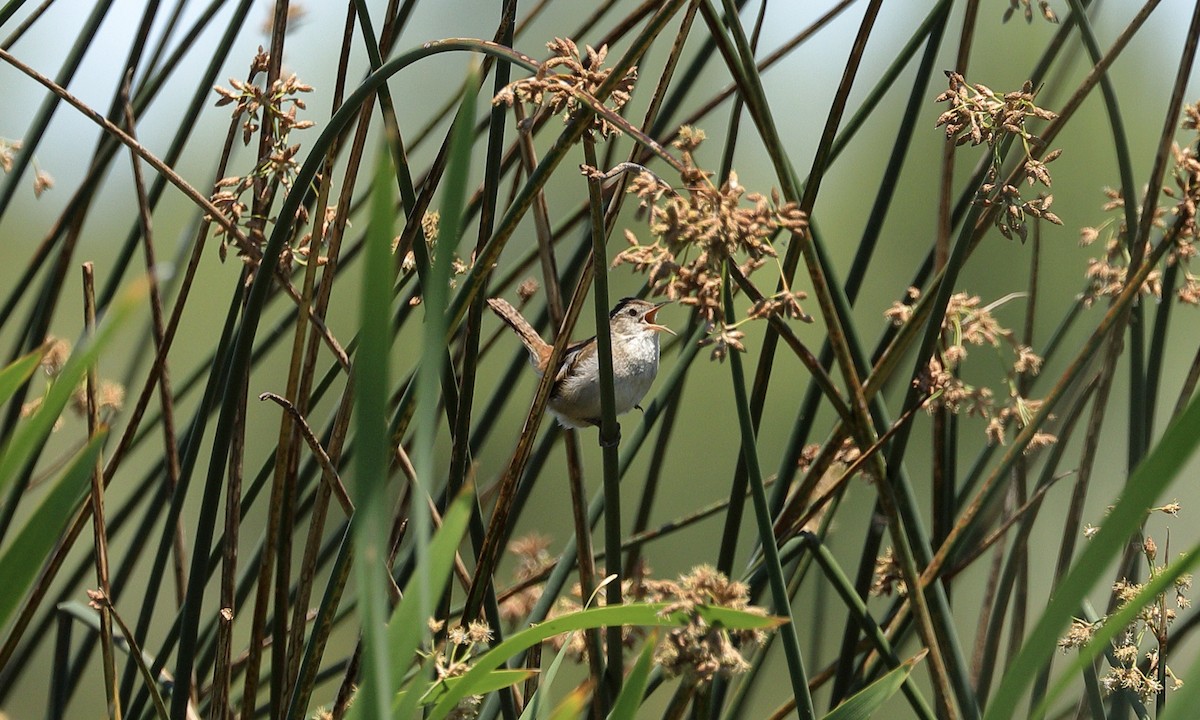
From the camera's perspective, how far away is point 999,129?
1399 mm

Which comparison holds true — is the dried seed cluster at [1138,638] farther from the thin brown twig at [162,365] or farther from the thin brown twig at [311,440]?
the thin brown twig at [162,365]

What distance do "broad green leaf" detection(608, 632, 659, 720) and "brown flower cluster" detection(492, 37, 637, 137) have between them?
586mm

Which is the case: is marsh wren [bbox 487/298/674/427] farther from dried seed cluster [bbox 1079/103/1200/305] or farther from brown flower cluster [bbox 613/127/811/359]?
brown flower cluster [bbox 613/127/811/359]

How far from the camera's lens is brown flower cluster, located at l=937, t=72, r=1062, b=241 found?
4.49ft

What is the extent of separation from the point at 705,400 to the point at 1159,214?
390 inches

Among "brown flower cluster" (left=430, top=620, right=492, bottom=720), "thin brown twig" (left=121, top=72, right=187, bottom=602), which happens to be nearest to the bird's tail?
"thin brown twig" (left=121, top=72, right=187, bottom=602)

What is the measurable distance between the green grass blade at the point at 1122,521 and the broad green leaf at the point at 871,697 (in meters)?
0.41

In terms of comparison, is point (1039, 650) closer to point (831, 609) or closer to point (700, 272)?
point (700, 272)

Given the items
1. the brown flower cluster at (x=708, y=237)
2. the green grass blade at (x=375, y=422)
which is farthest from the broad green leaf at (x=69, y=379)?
the brown flower cluster at (x=708, y=237)

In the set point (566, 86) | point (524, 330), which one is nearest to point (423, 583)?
point (566, 86)

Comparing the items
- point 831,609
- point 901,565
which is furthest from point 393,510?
point 831,609

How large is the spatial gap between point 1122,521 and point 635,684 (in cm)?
47

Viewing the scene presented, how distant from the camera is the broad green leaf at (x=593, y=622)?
1039mm

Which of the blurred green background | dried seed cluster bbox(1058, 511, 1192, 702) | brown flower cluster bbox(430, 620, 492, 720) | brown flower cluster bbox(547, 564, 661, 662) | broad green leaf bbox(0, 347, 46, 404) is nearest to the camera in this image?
broad green leaf bbox(0, 347, 46, 404)
